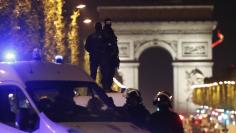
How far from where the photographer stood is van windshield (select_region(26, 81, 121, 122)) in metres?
10.6

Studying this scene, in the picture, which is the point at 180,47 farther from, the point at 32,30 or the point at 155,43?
the point at 32,30

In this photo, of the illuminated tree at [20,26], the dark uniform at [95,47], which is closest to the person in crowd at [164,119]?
the dark uniform at [95,47]

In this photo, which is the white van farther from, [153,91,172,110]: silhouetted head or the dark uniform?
the dark uniform

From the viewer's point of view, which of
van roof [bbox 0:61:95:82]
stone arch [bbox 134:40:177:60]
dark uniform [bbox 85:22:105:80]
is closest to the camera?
van roof [bbox 0:61:95:82]

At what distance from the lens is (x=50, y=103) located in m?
10.7

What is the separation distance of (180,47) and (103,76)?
50.7 m

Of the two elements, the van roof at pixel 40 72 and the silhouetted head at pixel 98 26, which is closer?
the van roof at pixel 40 72

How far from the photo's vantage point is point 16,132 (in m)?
10.7

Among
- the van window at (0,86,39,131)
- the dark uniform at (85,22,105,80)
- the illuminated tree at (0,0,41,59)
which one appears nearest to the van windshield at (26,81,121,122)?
the van window at (0,86,39,131)

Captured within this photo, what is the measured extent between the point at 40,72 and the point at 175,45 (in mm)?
58436

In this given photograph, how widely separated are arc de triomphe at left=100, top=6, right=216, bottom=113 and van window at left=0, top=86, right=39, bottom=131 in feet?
184

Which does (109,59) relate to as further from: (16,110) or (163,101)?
(16,110)

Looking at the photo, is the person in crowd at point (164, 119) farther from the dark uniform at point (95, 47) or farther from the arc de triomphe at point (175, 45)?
the arc de triomphe at point (175, 45)

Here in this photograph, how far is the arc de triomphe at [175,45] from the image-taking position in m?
67.3
